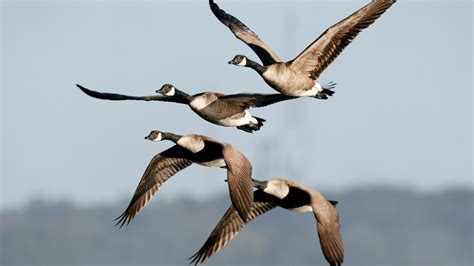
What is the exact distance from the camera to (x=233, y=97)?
2206 centimetres

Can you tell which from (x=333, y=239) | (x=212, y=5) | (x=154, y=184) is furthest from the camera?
(x=212, y=5)

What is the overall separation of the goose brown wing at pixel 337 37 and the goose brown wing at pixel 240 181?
6.55ft

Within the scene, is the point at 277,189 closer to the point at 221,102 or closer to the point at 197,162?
the point at 197,162

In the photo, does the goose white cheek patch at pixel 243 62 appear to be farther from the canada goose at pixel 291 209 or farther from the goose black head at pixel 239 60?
the canada goose at pixel 291 209

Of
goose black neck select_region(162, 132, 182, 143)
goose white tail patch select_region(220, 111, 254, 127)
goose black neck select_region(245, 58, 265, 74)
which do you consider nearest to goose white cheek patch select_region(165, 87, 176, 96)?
goose black neck select_region(162, 132, 182, 143)

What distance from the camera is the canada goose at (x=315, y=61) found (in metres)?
21.5

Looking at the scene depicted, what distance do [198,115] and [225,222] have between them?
1.87 meters

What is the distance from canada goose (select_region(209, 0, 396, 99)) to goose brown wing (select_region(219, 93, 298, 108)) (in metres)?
0.44

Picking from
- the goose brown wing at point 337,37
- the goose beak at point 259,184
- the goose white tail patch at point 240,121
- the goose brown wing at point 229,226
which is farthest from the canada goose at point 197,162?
the goose brown wing at point 337,37

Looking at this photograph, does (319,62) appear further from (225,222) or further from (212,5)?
(212,5)

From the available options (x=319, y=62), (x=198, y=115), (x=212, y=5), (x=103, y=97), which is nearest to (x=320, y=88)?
(x=319, y=62)

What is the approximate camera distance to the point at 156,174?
76.7 feet

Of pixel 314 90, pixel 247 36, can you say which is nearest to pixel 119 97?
pixel 314 90

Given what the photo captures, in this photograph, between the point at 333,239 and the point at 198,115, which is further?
the point at 198,115
